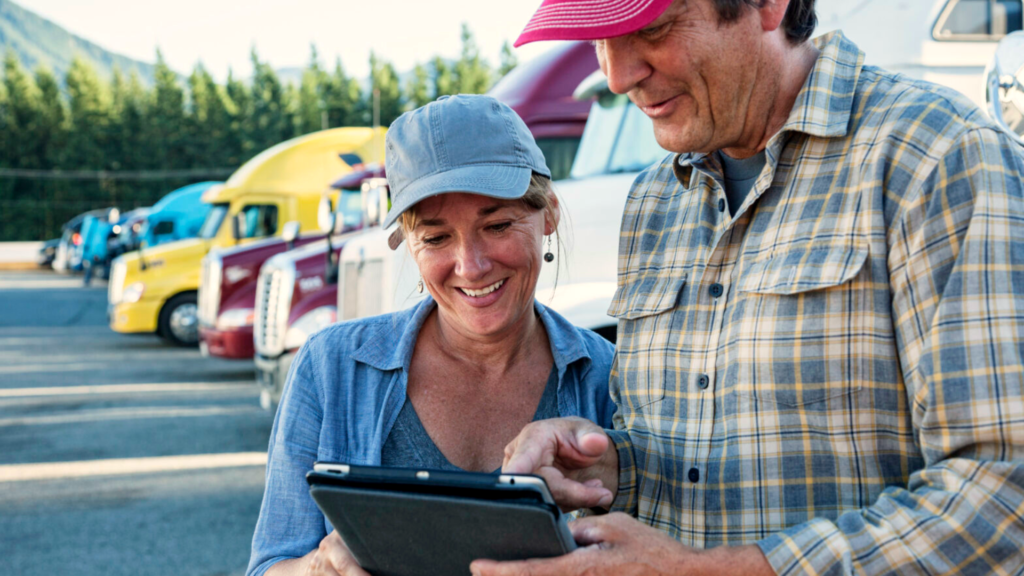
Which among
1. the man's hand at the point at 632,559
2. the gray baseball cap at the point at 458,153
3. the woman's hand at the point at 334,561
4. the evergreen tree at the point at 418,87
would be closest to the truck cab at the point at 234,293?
the gray baseball cap at the point at 458,153

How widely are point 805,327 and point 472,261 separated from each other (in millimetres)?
777

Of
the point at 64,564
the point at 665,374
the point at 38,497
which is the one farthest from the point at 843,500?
the point at 38,497

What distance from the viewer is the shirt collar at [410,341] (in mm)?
2064

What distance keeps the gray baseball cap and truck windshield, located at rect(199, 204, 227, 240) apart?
12805 millimetres

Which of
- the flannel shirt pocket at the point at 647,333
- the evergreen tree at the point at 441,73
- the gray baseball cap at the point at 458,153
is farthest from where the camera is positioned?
the evergreen tree at the point at 441,73

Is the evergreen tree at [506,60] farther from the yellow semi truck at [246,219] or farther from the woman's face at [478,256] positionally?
the woman's face at [478,256]

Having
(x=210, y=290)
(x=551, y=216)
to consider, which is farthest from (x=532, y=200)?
(x=210, y=290)

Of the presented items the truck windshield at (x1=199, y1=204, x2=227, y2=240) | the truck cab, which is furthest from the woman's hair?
the truck windshield at (x1=199, y1=204, x2=227, y2=240)

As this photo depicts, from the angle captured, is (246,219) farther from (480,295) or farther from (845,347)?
(845,347)

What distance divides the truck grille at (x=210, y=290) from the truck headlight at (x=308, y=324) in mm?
3736

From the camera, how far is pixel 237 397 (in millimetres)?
9969

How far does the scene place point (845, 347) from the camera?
1436 mm

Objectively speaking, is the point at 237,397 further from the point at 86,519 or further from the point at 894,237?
the point at 894,237

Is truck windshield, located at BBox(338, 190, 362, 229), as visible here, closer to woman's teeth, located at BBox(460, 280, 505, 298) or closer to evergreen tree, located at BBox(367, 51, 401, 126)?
woman's teeth, located at BBox(460, 280, 505, 298)
